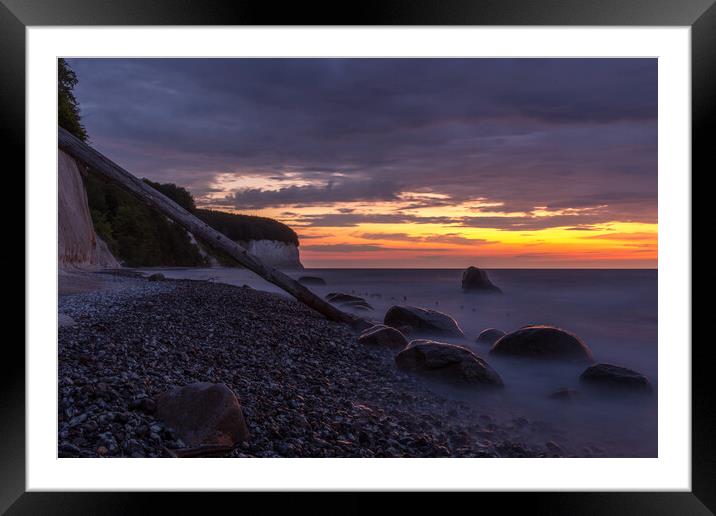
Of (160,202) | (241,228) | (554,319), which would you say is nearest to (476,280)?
(554,319)

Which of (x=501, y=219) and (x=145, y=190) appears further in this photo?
(x=501, y=219)

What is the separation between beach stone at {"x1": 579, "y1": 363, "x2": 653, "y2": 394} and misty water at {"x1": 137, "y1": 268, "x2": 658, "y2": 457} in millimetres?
99

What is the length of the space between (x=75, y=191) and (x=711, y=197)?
29.8 ft

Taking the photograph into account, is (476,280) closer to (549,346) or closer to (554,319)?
(554,319)

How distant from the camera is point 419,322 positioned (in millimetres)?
6348

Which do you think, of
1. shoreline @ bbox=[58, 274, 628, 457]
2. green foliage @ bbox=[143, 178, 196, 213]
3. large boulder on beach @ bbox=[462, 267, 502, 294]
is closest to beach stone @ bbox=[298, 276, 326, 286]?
green foliage @ bbox=[143, 178, 196, 213]

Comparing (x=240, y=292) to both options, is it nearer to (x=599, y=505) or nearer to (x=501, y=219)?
(x=501, y=219)

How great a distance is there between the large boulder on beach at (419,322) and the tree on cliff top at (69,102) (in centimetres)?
640

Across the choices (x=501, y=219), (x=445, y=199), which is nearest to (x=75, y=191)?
(x=445, y=199)

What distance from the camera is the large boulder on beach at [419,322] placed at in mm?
6301

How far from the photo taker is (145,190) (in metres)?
4.98

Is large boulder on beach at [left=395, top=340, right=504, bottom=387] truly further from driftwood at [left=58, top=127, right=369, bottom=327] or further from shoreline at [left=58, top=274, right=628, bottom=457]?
driftwood at [left=58, top=127, right=369, bottom=327]

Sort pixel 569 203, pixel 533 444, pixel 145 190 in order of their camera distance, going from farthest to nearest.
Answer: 1. pixel 569 203
2. pixel 145 190
3. pixel 533 444

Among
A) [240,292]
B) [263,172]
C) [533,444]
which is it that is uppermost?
[263,172]
